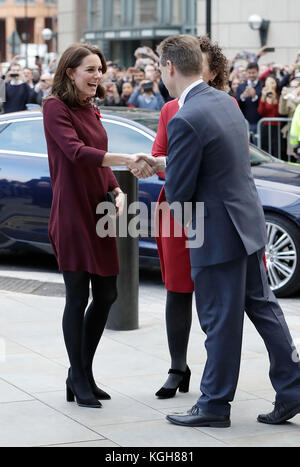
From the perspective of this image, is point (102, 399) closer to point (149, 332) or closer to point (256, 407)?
point (256, 407)

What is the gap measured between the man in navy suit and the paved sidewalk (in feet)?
0.62

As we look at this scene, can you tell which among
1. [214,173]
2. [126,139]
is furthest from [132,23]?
[214,173]

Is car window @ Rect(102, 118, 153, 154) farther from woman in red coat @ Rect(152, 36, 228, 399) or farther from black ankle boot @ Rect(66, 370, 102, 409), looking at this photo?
black ankle boot @ Rect(66, 370, 102, 409)

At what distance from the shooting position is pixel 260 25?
31609 millimetres

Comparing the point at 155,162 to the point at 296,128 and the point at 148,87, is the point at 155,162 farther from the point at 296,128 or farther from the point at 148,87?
the point at 148,87

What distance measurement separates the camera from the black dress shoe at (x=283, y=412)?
→ 189 inches

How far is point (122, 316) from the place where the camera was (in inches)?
276

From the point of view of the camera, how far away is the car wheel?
8.49 meters

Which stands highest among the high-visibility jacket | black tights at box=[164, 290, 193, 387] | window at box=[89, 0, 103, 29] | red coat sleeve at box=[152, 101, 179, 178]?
window at box=[89, 0, 103, 29]

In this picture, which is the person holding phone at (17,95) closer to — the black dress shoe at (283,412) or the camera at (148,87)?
the camera at (148,87)

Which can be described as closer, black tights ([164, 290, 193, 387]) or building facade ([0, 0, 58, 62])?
black tights ([164, 290, 193, 387])

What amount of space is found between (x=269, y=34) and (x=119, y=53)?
18.0m

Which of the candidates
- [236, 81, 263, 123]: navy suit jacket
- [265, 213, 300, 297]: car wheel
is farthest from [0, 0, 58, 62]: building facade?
[265, 213, 300, 297]: car wheel

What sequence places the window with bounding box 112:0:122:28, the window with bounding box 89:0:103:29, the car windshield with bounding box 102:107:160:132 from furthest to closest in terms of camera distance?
the window with bounding box 89:0:103:29 → the window with bounding box 112:0:122:28 → the car windshield with bounding box 102:107:160:132
